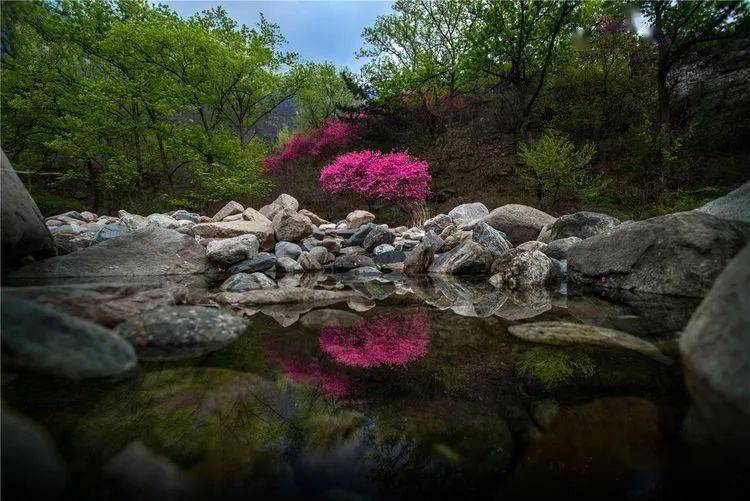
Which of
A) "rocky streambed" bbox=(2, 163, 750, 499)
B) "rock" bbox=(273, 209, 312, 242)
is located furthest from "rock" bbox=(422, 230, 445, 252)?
"rocky streambed" bbox=(2, 163, 750, 499)

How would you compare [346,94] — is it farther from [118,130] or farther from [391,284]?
[391,284]

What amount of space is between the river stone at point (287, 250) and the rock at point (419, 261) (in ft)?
7.63

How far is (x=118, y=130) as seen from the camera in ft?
39.1

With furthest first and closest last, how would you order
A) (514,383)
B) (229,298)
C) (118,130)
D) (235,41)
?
(235,41) < (118,130) < (229,298) < (514,383)

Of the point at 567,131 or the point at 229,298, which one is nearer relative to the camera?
the point at 229,298

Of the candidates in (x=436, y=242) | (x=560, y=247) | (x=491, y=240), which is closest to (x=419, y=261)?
(x=436, y=242)

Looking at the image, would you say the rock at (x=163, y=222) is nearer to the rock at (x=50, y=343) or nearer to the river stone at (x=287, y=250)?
the river stone at (x=287, y=250)

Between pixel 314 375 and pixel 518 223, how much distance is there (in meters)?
7.10

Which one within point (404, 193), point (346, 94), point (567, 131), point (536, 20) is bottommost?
point (404, 193)

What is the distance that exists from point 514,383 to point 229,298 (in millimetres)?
3230

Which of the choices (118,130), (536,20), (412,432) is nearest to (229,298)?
(412,432)

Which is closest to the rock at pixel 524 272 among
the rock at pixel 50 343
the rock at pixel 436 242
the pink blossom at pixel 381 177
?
the rock at pixel 436 242

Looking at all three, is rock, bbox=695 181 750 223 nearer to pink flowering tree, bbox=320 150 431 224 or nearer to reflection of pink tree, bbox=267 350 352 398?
reflection of pink tree, bbox=267 350 352 398

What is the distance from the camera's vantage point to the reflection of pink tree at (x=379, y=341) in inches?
87.1
